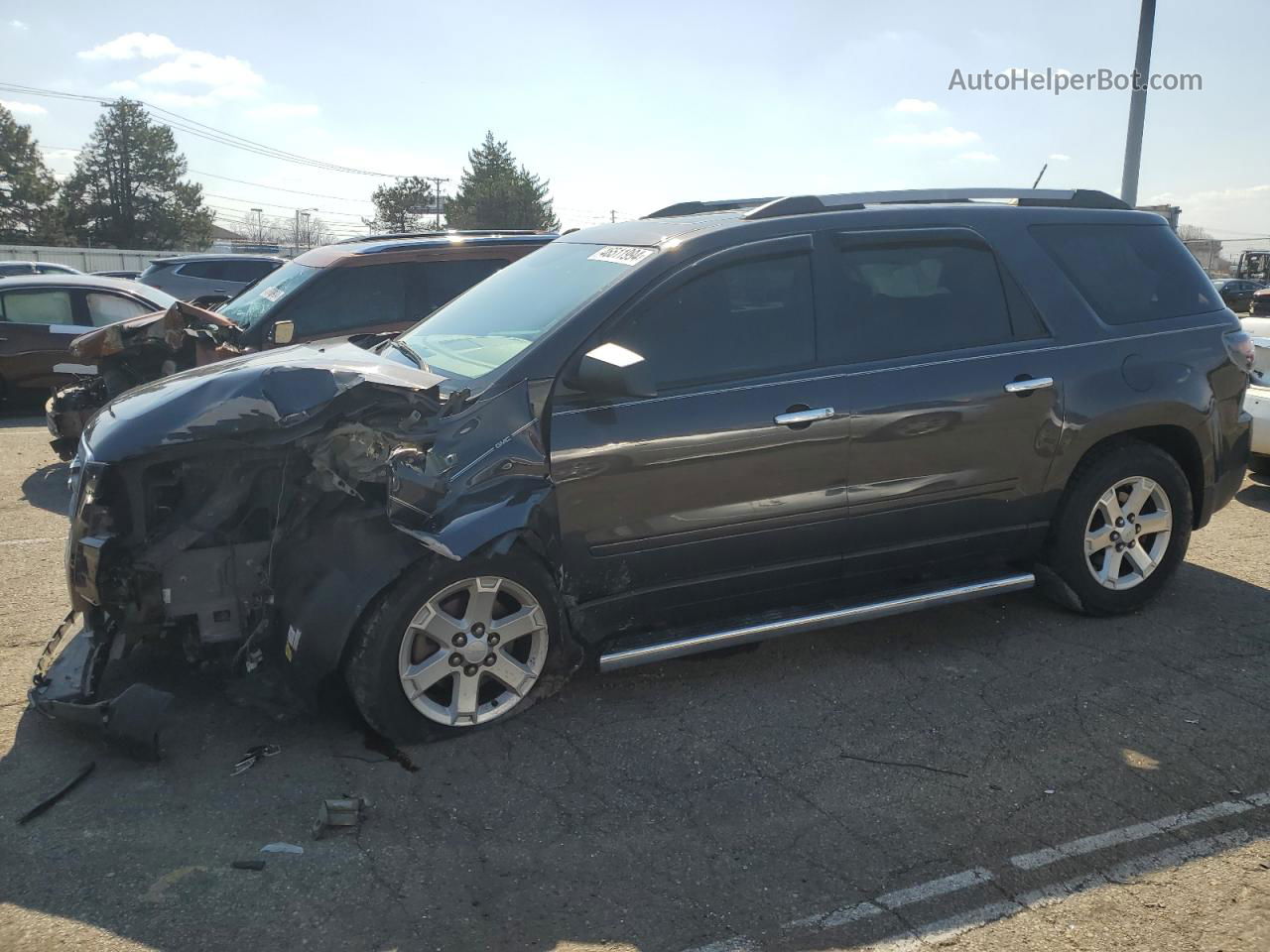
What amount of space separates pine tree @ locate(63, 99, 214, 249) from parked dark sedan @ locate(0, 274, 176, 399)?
183 ft

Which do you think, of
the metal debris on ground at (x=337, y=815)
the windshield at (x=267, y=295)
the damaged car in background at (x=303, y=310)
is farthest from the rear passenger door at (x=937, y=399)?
the windshield at (x=267, y=295)

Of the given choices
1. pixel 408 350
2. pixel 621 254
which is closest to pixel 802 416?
pixel 621 254

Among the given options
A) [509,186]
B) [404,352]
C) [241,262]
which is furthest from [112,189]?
[404,352]

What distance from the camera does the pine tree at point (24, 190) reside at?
58.1 meters

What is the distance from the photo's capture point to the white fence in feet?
128

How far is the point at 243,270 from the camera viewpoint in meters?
19.8

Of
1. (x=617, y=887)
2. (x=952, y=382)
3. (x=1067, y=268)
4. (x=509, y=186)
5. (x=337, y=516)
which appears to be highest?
(x=509, y=186)

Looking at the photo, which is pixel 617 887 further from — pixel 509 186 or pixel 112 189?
pixel 112 189

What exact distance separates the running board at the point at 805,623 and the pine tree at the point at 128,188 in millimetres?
65725

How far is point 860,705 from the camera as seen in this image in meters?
4.36

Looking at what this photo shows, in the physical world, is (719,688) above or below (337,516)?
below

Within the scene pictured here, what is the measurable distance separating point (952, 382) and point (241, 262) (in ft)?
58.5

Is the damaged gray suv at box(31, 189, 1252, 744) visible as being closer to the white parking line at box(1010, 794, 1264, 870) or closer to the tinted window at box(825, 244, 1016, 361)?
the tinted window at box(825, 244, 1016, 361)

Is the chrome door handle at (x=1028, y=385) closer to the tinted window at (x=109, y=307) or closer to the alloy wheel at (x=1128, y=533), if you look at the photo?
the alloy wheel at (x=1128, y=533)
